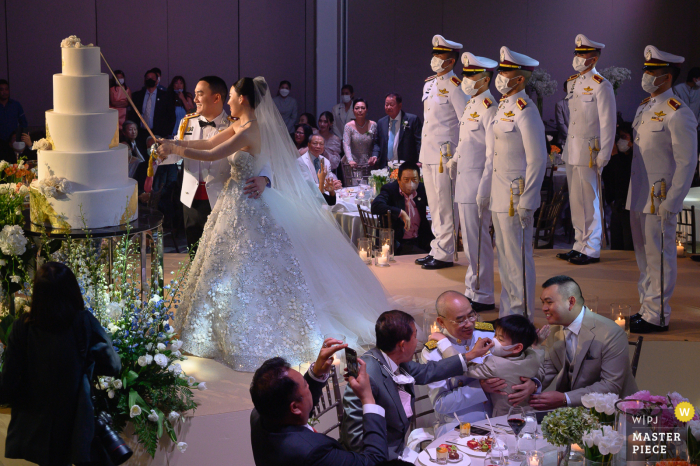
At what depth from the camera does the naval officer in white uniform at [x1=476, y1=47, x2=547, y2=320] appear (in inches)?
195

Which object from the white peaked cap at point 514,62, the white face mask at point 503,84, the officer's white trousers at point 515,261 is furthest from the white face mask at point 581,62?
the officer's white trousers at point 515,261

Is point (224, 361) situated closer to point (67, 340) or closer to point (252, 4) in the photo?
point (67, 340)

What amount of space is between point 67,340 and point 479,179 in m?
3.54

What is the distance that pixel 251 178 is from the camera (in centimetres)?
456

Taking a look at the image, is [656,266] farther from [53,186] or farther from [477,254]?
[53,186]

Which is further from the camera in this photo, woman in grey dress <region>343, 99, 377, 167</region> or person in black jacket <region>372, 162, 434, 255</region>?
woman in grey dress <region>343, 99, 377, 167</region>

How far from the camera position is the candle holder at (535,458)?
2574 millimetres

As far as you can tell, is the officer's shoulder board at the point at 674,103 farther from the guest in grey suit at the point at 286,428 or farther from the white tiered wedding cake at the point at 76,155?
the guest in grey suit at the point at 286,428

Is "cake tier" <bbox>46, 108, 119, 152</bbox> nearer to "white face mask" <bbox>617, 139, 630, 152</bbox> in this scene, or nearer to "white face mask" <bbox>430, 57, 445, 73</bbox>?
"white face mask" <bbox>430, 57, 445, 73</bbox>

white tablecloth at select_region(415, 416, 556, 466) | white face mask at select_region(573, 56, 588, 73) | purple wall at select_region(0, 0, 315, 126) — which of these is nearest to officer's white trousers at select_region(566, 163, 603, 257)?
white face mask at select_region(573, 56, 588, 73)

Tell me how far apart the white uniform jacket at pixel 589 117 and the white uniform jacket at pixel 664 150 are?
77 cm

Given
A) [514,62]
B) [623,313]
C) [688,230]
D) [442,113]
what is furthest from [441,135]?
[688,230]

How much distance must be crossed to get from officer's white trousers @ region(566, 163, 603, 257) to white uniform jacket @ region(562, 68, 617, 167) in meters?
0.10

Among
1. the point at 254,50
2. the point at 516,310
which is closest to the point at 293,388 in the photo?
the point at 516,310
